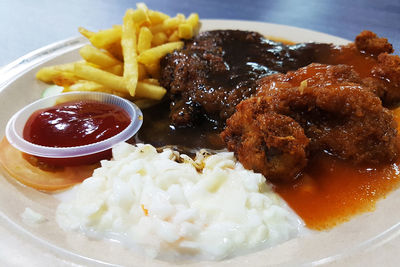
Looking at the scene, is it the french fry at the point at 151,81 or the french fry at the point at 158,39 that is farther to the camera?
the french fry at the point at 158,39

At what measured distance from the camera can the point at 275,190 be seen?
2857mm

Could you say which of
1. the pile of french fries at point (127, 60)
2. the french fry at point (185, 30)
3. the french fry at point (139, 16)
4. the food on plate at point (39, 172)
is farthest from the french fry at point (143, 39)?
the food on plate at point (39, 172)

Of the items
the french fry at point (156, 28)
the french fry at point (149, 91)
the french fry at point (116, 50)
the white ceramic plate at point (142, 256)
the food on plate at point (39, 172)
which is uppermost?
the french fry at point (156, 28)

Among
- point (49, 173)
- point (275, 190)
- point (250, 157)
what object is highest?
point (250, 157)

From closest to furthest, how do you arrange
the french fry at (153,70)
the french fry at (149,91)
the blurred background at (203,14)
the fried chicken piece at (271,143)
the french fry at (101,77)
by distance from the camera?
the fried chicken piece at (271,143), the french fry at (101,77), the french fry at (149,91), the french fry at (153,70), the blurred background at (203,14)

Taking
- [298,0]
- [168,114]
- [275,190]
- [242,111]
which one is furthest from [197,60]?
[298,0]

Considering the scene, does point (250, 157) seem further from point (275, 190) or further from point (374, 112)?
point (374, 112)

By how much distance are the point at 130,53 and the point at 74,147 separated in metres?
1.31

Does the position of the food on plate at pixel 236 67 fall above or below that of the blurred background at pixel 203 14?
above

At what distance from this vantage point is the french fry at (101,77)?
12.5 ft

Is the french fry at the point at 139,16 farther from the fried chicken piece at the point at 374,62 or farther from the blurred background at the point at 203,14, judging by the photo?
the blurred background at the point at 203,14

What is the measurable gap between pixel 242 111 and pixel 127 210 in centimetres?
126

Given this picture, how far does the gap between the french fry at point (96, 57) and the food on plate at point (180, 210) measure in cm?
159

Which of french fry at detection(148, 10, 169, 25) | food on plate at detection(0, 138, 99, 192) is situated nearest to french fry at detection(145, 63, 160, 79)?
french fry at detection(148, 10, 169, 25)
